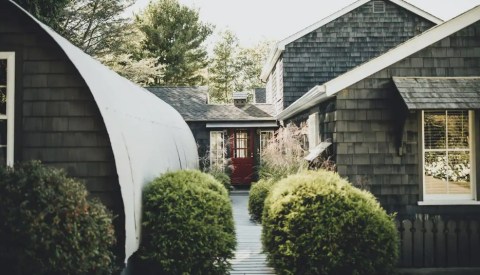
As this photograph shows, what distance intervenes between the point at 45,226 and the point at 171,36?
31106 mm

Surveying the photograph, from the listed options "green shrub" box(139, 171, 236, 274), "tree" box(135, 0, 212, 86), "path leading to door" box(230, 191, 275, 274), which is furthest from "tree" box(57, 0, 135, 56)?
"green shrub" box(139, 171, 236, 274)

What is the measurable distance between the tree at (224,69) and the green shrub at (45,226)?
130 ft

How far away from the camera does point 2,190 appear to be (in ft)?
14.7

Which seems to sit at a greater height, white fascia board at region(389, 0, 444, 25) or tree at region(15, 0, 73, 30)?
white fascia board at region(389, 0, 444, 25)

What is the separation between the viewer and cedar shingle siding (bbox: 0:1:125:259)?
5.62m

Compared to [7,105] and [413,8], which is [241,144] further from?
[7,105]

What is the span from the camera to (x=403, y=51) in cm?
834

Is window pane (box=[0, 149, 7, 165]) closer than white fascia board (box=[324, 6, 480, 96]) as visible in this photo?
Yes

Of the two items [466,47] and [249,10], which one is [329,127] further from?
[249,10]

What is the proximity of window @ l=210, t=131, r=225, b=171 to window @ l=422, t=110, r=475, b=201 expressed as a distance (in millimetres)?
10018

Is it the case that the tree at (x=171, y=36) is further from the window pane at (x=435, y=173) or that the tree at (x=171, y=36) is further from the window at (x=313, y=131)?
the window pane at (x=435, y=173)

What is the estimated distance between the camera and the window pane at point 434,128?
8.54 m

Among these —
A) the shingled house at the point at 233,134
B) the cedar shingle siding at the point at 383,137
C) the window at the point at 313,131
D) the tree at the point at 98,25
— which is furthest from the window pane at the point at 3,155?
the tree at the point at 98,25

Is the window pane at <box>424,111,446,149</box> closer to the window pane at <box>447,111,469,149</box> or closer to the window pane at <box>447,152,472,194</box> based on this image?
the window pane at <box>447,111,469,149</box>
